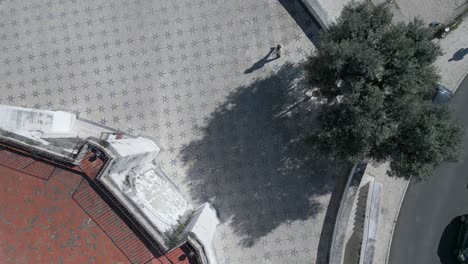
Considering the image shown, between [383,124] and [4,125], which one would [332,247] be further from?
[4,125]

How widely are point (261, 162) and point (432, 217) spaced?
13479mm

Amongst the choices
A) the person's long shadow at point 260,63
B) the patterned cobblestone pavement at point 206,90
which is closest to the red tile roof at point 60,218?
the patterned cobblestone pavement at point 206,90

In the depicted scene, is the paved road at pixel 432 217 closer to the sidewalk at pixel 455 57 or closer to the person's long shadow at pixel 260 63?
the sidewalk at pixel 455 57

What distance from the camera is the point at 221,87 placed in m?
29.6

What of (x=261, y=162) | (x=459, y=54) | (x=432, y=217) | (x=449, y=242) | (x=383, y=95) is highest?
(x=383, y=95)

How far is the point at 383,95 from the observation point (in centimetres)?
2194

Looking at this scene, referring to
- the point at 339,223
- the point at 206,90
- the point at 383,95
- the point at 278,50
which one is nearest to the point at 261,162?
the point at 206,90

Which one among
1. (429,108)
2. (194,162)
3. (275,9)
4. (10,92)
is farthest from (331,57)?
(10,92)

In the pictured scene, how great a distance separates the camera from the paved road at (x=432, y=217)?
30547 millimetres

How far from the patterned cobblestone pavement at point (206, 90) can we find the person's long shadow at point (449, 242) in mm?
9140

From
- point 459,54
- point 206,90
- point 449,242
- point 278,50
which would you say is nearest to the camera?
point 278,50

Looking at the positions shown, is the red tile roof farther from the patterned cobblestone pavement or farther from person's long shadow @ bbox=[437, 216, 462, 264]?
person's long shadow @ bbox=[437, 216, 462, 264]

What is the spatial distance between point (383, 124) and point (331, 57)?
177 inches

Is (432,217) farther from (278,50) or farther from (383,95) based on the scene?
(278,50)
